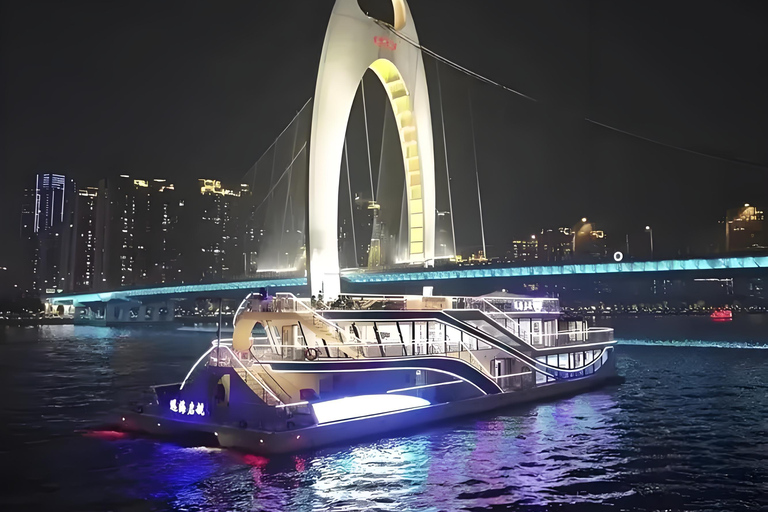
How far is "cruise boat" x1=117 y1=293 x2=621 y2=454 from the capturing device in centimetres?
1551

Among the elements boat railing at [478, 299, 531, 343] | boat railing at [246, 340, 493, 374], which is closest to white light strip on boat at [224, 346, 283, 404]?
boat railing at [246, 340, 493, 374]

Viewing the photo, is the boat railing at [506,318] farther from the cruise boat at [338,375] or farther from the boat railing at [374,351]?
the boat railing at [374,351]

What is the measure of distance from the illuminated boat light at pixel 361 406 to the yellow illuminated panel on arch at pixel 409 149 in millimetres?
27650

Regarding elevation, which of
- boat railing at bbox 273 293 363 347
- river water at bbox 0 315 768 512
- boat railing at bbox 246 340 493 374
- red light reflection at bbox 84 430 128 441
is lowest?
river water at bbox 0 315 768 512

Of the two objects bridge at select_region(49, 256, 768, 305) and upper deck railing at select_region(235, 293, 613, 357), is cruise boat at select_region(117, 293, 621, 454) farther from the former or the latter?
bridge at select_region(49, 256, 768, 305)

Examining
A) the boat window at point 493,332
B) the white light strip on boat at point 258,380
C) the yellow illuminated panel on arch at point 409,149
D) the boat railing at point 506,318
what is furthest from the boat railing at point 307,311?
the yellow illuminated panel on arch at point 409,149

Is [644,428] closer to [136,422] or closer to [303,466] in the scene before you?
[303,466]

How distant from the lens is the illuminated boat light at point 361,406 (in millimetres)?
15852

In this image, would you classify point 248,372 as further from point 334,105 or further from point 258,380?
point 334,105

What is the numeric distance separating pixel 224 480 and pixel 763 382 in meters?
25.1

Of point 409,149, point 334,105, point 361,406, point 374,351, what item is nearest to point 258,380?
point 361,406

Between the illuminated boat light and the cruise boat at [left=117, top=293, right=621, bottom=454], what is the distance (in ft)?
0.09

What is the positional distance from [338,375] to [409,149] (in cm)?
3131

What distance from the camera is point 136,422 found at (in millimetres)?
17172
